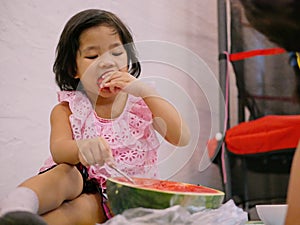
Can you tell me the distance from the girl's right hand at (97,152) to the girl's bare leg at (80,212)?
0.11m

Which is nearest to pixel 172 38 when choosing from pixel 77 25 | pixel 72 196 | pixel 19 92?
pixel 19 92

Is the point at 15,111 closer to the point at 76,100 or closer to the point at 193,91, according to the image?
the point at 76,100

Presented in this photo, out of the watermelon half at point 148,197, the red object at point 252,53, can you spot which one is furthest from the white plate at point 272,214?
the red object at point 252,53

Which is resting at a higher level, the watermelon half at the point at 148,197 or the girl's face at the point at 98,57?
the girl's face at the point at 98,57

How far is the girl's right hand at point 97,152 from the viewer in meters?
0.69

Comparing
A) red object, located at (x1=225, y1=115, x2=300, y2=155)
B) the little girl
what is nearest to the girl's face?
the little girl

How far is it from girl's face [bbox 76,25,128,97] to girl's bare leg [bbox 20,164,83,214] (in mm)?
135

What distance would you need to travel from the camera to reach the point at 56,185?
0.79 m

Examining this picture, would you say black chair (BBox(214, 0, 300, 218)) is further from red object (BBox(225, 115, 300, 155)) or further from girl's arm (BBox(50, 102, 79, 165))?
girl's arm (BBox(50, 102, 79, 165))

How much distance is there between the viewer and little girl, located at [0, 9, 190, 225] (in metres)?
0.79

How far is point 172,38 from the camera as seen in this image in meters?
1.64

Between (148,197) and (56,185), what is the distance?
186 millimetres

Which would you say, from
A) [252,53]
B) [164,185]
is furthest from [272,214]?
[252,53]

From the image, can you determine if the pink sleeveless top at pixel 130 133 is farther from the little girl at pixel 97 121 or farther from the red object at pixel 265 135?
the red object at pixel 265 135
